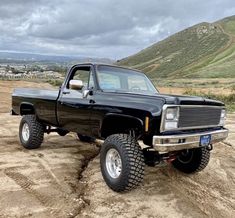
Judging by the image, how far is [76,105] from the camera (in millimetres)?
6953

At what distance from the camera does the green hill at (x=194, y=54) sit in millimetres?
83812

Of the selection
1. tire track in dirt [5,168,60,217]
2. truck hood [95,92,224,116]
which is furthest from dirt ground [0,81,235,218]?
truck hood [95,92,224,116]

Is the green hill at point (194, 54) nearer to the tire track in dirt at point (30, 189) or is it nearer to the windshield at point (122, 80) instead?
the windshield at point (122, 80)

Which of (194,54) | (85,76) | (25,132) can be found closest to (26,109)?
(25,132)

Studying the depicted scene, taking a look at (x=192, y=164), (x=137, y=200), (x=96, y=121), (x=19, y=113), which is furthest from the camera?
(x=19, y=113)

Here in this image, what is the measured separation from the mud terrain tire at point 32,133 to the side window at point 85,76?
1481mm

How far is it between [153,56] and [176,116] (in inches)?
4324

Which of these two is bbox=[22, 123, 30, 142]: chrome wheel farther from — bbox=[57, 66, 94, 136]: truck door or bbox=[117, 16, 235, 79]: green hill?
bbox=[117, 16, 235, 79]: green hill

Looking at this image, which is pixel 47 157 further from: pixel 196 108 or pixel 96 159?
pixel 196 108

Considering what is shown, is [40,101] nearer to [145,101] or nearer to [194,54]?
[145,101]

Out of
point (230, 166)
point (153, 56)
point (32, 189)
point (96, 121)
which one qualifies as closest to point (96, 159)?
point (96, 121)

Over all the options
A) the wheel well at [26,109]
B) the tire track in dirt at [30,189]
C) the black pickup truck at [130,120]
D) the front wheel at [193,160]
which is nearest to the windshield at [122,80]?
the black pickup truck at [130,120]

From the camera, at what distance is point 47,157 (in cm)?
765

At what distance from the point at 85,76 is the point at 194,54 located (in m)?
97.7
